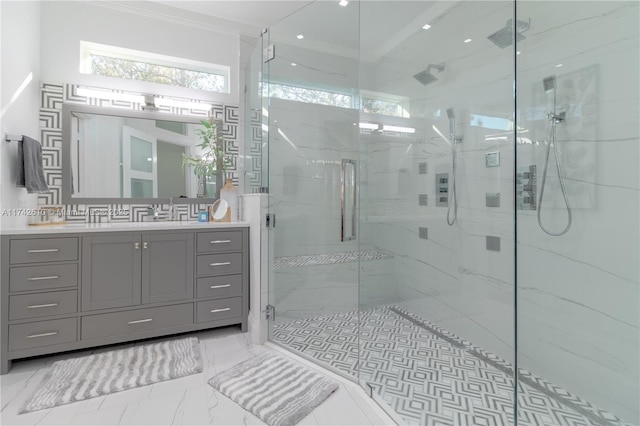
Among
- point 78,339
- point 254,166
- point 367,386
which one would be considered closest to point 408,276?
point 367,386

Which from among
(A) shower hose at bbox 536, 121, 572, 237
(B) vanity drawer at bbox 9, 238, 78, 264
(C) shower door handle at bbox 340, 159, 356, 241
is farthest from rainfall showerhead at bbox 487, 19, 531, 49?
(B) vanity drawer at bbox 9, 238, 78, 264

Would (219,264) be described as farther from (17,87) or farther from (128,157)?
(17,87)

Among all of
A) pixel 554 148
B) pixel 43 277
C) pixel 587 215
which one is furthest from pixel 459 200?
pixel 43 277

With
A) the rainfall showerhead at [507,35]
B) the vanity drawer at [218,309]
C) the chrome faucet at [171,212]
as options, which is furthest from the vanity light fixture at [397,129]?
the chrome faucet at [171,212]

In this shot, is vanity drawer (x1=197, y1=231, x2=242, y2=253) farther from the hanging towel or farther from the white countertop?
the hanging towel

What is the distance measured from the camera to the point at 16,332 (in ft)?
6.31

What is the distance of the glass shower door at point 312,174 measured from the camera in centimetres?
257

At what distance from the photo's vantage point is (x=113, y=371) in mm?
1924

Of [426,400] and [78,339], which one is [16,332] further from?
[426,400]

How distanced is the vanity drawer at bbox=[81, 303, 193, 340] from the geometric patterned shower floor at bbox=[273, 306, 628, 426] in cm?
70

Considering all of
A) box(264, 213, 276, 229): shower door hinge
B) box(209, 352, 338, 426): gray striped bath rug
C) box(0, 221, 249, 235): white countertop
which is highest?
box(264, 213, 276, 229): shower door hinge

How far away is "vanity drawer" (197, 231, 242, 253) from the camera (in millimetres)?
2426

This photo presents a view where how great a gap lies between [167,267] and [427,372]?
188 centimetres

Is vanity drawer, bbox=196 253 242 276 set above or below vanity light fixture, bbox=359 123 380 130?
below
